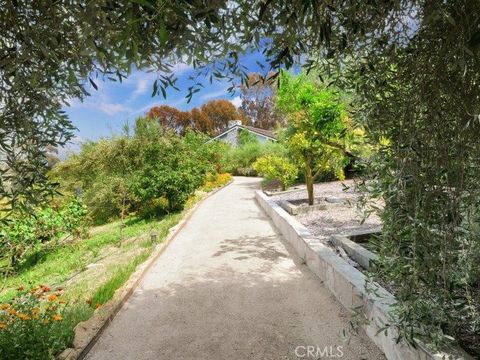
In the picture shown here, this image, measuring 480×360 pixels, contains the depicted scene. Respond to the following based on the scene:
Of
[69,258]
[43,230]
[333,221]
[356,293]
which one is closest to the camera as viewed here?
[356,293]

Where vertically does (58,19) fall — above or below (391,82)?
above

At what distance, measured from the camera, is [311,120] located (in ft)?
32.5

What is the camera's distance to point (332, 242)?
22.5 ft

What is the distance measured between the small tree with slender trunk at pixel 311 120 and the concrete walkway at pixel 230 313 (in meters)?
3.79

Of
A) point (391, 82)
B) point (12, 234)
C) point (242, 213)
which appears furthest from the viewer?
point (242, 213)

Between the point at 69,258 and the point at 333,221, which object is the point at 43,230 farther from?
the point at 333,221

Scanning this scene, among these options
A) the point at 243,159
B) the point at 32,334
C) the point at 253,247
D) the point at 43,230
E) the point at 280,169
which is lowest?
the point at 253,247

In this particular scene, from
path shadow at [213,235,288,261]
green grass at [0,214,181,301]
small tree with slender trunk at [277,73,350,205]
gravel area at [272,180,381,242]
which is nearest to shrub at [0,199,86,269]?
green grass at [0,214,181,301]

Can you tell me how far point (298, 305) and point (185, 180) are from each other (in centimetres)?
988

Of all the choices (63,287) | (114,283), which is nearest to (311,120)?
(114,283)

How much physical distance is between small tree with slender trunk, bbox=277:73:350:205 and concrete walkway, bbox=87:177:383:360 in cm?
379

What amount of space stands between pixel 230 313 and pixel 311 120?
675 cm

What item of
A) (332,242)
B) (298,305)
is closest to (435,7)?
(298,305)

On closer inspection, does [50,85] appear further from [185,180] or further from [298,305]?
[185,180]
